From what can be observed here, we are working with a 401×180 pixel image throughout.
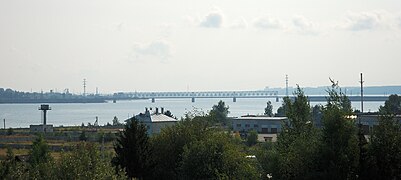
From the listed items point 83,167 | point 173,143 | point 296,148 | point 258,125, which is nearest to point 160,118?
point 258,125

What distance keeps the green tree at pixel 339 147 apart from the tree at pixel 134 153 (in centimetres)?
616

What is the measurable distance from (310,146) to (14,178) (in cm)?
845

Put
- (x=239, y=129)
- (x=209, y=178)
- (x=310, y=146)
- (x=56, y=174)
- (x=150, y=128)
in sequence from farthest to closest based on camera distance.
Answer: (x=239, y=129), (x=150, y=128), (x=209, y=178), (x=310, y=146), (x=56, y=174)

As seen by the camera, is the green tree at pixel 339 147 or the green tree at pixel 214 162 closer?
the green tree at pixel 339 147

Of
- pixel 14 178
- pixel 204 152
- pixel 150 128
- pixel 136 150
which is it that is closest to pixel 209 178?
pixel 204 152

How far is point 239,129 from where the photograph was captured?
63.6m

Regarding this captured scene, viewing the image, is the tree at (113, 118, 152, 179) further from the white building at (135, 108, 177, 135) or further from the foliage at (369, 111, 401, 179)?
the white building at (135, 108, 177, 135)

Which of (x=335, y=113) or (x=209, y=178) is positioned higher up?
(x=335, y=113)

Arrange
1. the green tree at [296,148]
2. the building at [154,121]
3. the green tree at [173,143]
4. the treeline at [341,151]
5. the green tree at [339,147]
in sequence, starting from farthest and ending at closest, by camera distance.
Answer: the building at [154,121], the green tree at [173,143], the green tree at [296,148], the green tree at [339,147], the treeline at [341,151]

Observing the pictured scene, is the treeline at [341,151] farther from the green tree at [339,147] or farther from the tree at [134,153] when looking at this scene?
the tree at [134,153]

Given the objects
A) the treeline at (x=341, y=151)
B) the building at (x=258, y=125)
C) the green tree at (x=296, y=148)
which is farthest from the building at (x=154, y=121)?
the treeline at (x=341, y=151)

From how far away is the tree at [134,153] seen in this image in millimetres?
22484

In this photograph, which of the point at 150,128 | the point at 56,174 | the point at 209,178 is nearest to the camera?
the point at 56,174

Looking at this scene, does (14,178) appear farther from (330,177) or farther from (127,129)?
(330,177)
